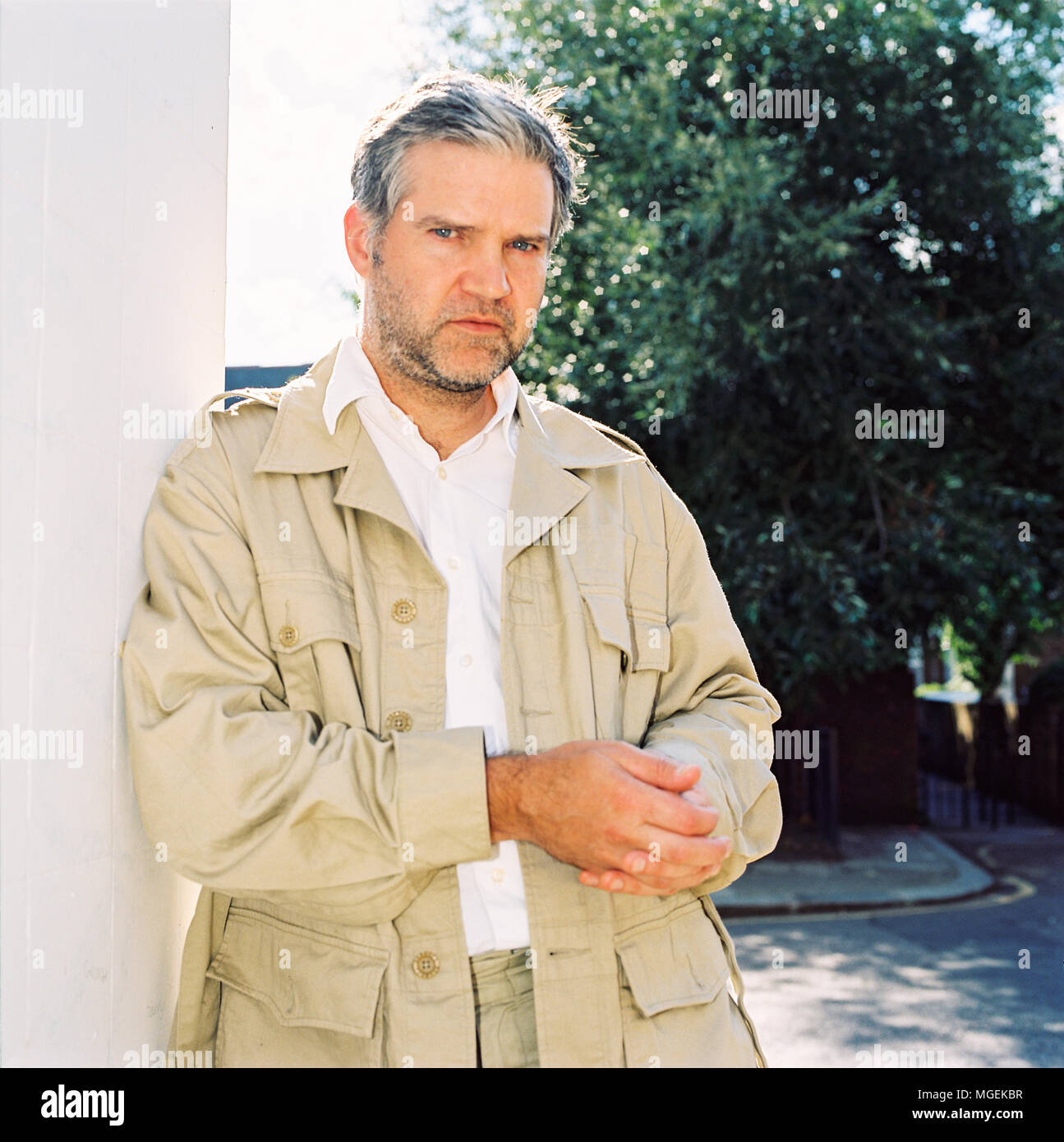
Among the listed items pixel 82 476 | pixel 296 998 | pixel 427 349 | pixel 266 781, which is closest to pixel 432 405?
pixel 427 349

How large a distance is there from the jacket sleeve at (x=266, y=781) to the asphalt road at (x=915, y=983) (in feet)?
11.8

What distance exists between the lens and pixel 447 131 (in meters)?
2.15

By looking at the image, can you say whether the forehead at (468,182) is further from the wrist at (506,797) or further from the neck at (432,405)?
the wrist at (506,797)

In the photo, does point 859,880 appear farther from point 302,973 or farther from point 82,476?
point 82,476

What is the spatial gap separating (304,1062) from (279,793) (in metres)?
0.44

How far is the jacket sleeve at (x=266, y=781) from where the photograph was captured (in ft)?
5.85

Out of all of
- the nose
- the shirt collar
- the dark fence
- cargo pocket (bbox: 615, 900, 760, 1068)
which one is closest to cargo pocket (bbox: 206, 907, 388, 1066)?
cargo pocket (bbox: 615, 900, 760, 1068)

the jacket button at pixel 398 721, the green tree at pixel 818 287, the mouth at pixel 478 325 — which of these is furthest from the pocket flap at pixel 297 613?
the green tree at pixel 818 287

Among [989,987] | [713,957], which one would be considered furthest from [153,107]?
[989,987]

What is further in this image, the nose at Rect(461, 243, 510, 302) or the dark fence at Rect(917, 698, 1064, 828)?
the dark fence at Rect(917, 698, 1064, 828)

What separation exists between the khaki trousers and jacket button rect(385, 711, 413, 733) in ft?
1.21

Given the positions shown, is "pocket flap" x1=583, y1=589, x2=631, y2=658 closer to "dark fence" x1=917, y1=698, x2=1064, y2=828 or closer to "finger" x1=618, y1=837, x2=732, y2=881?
"finger" x1=618, y1=837, x2=732, y2=881

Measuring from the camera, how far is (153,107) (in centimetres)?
211

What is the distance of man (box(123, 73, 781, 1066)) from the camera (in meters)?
1.81
